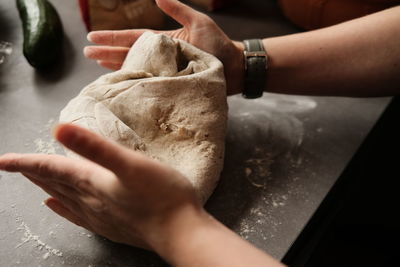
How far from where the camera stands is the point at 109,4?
148cm

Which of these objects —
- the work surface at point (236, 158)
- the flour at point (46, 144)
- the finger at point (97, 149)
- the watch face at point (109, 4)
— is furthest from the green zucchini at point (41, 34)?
the finger at point (97, 149)

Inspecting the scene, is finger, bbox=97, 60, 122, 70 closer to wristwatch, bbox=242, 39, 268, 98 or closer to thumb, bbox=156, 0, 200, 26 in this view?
thumb, bbox=156, 0, 200, 26

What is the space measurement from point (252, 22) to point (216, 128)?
891mm

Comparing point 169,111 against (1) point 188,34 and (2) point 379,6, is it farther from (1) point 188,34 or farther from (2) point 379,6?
(2) point 379,6

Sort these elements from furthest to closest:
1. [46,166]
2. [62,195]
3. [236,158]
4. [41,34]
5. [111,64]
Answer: [41,34] < [111,64] < [236,158] < [62,195] < [46,166]

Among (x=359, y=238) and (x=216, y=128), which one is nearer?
(x=216, y=128)

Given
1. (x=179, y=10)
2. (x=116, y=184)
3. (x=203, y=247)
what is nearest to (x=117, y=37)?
(x=179, y=10)

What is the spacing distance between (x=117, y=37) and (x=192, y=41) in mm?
257

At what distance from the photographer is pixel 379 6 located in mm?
1463

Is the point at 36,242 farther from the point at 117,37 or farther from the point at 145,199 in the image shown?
the point at 117,37

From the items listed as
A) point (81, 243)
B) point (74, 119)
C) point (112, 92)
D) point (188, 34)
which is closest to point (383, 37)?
point (188, 34)

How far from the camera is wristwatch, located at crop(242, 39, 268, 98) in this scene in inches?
49.6

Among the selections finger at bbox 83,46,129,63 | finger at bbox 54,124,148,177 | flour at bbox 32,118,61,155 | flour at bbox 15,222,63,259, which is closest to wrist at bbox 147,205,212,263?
finger at bbox 54,124,148,177

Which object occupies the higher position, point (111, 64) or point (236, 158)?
point (111, 64)
